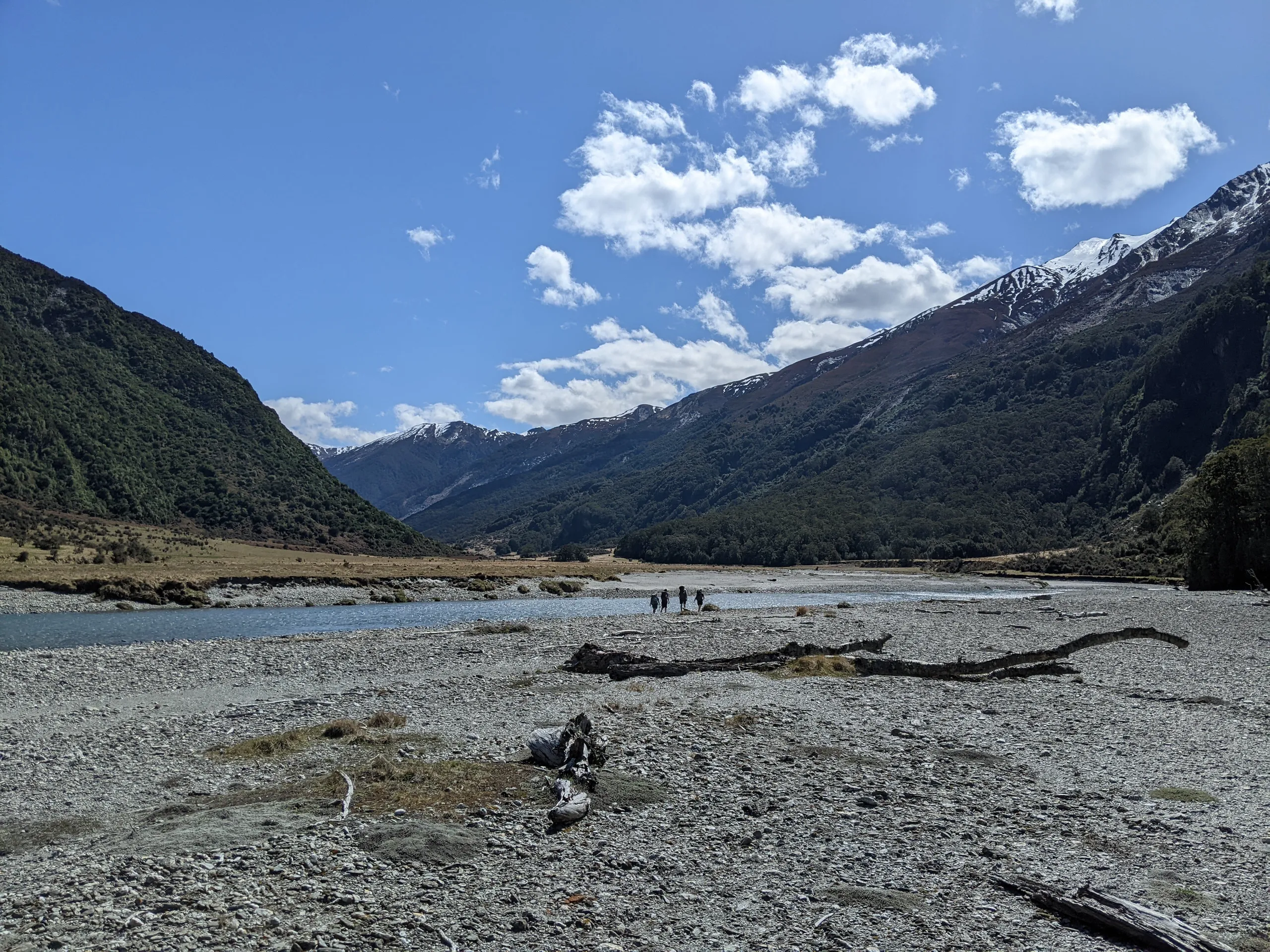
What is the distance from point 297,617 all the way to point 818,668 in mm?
36132

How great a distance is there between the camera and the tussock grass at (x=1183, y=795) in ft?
39.5

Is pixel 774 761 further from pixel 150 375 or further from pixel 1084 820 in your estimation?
pixel 150 375

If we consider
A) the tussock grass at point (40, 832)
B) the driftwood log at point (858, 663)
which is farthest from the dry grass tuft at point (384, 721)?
the driftwood log at point (858, 663)

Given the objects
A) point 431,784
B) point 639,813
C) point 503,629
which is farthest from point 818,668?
point 503,629

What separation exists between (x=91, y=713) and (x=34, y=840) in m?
10.4

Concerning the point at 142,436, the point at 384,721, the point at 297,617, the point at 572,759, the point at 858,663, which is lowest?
the point at 297,617

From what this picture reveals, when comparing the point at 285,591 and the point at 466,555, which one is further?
the point at 466,555

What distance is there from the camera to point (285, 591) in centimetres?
6394

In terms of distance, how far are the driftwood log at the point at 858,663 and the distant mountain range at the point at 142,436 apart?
264 feet

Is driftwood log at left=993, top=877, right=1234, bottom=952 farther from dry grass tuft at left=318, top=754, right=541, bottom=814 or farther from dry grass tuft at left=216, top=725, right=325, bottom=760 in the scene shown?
dry grass tuft at left=216, top=725, right=325, bottom=760

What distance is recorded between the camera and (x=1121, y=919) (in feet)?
26.0

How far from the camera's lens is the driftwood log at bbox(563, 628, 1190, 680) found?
2509cm

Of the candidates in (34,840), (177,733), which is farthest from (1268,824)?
(177,733)

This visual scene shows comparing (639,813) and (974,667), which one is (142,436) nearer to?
(974,667)
